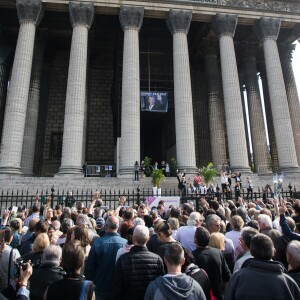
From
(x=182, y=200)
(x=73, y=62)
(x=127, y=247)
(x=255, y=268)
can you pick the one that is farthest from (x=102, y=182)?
(x=255, y=268)

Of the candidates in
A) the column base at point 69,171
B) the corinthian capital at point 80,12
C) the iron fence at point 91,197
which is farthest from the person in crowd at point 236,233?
the corinthian capital at point 80,12

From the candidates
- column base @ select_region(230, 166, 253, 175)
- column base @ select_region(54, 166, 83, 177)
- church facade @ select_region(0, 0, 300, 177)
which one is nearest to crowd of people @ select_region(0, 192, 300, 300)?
column base @ select_region(54, 166, 83, 177)

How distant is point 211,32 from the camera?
101 ft

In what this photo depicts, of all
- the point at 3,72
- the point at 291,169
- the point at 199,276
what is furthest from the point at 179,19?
the point at 199,276

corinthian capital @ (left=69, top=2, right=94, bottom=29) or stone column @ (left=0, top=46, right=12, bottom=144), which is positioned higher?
corinthian capital @ (left=69, top=2, right=94, bottom=29)

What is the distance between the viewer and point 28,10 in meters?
25.2

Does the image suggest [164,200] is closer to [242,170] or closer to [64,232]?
[64,232]

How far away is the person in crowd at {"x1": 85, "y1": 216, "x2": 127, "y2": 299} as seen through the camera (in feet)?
16.6

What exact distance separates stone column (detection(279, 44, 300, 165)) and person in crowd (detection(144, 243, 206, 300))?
29.0m

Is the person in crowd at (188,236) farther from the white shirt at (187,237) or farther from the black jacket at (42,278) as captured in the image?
the black jacket at (42,278)

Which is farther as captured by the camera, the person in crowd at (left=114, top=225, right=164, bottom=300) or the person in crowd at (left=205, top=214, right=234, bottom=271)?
the person in crowd at (left=205, top=214, right=234, bottom=271)

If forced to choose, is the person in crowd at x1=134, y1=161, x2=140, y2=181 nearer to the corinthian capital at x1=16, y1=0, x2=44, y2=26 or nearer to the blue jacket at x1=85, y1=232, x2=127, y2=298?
the corinthian capital at x1=16, y1=0, x2=44, y2=26

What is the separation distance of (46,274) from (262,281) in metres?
2.64

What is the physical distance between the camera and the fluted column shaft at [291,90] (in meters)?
29.8
